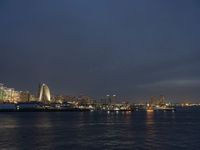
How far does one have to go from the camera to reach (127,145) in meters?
40.3

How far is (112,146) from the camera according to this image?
129ft

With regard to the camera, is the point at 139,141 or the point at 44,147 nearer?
the point at 44,147

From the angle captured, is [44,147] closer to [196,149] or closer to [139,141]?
[139,141]

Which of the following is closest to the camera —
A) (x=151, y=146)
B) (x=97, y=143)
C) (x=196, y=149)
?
(x=196, y=149)

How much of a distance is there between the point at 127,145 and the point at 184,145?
19.1ft

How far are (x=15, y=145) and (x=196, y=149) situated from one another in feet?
59.3

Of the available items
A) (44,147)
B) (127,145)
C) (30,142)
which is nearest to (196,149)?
(127,145)

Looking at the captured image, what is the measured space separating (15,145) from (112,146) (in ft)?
32.8

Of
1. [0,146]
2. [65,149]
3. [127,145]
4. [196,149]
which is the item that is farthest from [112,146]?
[0,146]

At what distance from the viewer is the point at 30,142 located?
43.3m

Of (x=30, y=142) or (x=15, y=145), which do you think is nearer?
(x=15, y=145)

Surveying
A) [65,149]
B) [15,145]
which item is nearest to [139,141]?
[65,149]

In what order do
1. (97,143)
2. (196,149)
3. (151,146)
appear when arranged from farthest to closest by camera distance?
(97,143) < (151,146) < (196,149)

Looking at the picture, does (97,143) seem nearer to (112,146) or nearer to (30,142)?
(112,146)
